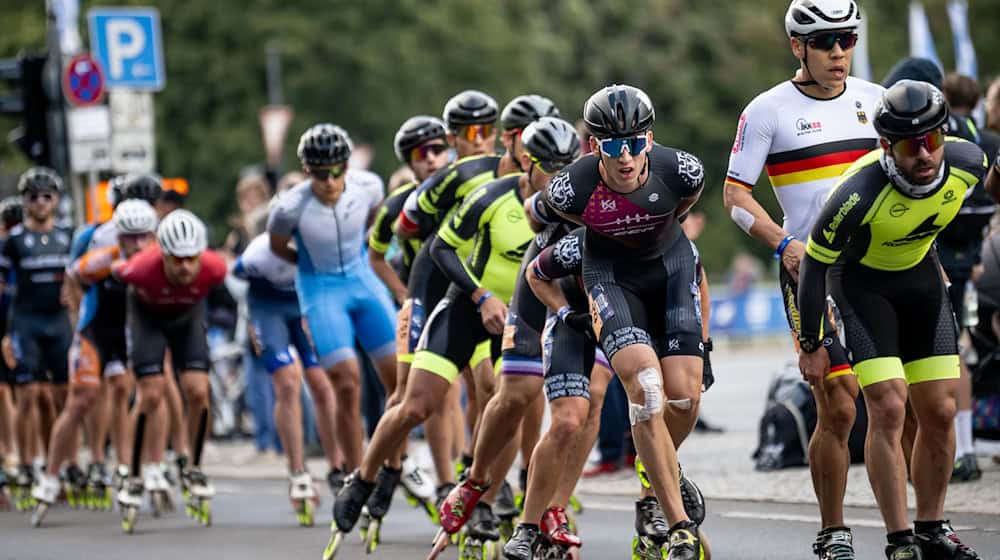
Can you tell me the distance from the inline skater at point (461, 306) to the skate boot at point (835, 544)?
208 centimetres

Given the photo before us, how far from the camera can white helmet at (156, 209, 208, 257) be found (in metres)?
13.4

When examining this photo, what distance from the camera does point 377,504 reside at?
10.5m

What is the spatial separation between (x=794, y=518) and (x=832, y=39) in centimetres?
332

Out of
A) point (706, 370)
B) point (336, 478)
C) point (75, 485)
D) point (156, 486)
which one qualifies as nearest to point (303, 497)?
point (336, 478)

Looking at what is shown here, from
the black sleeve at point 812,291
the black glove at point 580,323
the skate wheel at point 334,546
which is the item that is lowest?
the skate wheel at point 334,546

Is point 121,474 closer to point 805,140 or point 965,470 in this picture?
point 965,470

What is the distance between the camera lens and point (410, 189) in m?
12.5

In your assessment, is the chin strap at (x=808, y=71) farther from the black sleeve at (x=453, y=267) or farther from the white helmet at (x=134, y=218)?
the white helmet at (x=134, y=218)

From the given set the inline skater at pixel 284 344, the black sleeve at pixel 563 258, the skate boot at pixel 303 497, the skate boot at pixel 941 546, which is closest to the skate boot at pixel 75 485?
the inline skater at pixel 284 344

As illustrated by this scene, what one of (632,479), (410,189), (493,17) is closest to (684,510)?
(410,189)

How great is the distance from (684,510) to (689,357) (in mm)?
710

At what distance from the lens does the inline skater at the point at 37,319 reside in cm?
1636

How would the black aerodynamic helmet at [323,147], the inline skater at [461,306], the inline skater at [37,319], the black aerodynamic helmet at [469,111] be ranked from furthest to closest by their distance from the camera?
the inline skater at [37,319]
the black aerodynamic helmet at [323,147]
the black aerodynamic helmet at [469,111]
the inline skater at [461,306]

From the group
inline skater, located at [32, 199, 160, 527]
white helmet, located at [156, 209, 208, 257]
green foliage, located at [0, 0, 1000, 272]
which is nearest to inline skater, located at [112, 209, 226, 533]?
white helmet, located at [156, 209, 208, 257]
